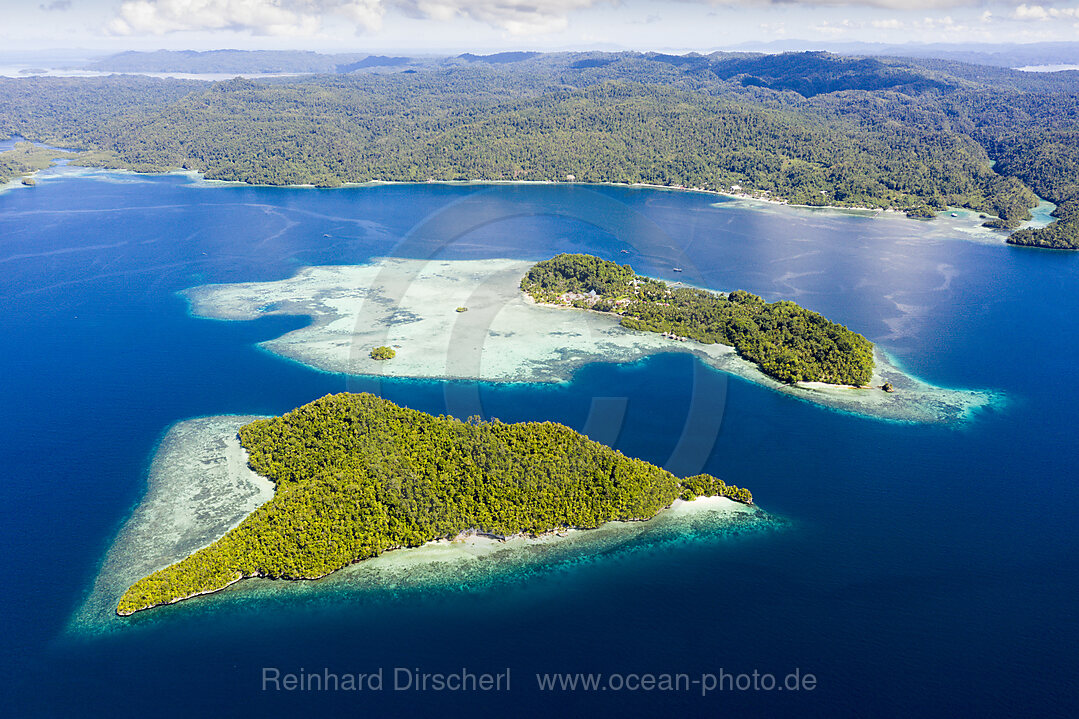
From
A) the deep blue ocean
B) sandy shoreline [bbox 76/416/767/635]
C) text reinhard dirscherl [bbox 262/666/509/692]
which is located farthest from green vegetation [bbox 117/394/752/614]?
text reinhard dirscherl [bbox 262/666/509/692]

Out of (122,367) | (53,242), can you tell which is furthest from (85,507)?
(53,242)

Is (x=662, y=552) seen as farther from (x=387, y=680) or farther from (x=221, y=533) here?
(x=221, y=533)

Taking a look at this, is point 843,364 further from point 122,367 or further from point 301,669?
point 122,367

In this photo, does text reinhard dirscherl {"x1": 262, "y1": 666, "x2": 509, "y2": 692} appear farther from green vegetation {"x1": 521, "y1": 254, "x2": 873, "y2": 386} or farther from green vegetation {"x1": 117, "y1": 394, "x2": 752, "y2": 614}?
green vegetation {"x1": 521, "y1": 254, "x2": 873, "y2": 386}
